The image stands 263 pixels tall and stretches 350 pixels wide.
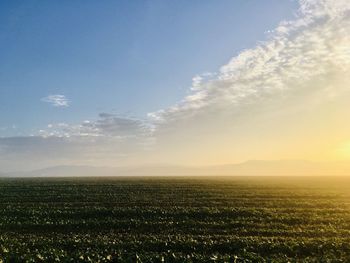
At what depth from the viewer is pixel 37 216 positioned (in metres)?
34.3

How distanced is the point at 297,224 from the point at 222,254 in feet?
39.0

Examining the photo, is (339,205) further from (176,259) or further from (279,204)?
(176,259)

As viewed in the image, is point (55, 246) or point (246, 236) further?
point (246, 236)

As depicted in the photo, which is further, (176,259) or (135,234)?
(135,234)

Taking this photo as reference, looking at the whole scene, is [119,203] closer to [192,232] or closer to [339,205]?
[192,232]

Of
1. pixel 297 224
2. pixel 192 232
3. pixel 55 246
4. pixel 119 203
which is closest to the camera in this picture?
pixel 55 246

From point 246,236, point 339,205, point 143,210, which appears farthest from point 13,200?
Answer: point 339,205

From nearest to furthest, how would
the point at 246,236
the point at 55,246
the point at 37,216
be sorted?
1. the point at 55,246
2. the point at 246,236
3. the point at 37,216

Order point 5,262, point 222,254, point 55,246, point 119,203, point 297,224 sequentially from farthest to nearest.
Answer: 1. point 119,203
2. point 297,224
3. point 55,246
4. point 222,254
5. point 5,262

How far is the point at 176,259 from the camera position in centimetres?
1886

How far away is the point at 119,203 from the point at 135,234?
1698 cm

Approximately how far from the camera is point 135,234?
2631 centimetres

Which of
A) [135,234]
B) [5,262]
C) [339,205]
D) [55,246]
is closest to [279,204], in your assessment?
[339,205]

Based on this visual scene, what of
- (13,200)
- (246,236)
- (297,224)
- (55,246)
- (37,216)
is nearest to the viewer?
(55,246)
